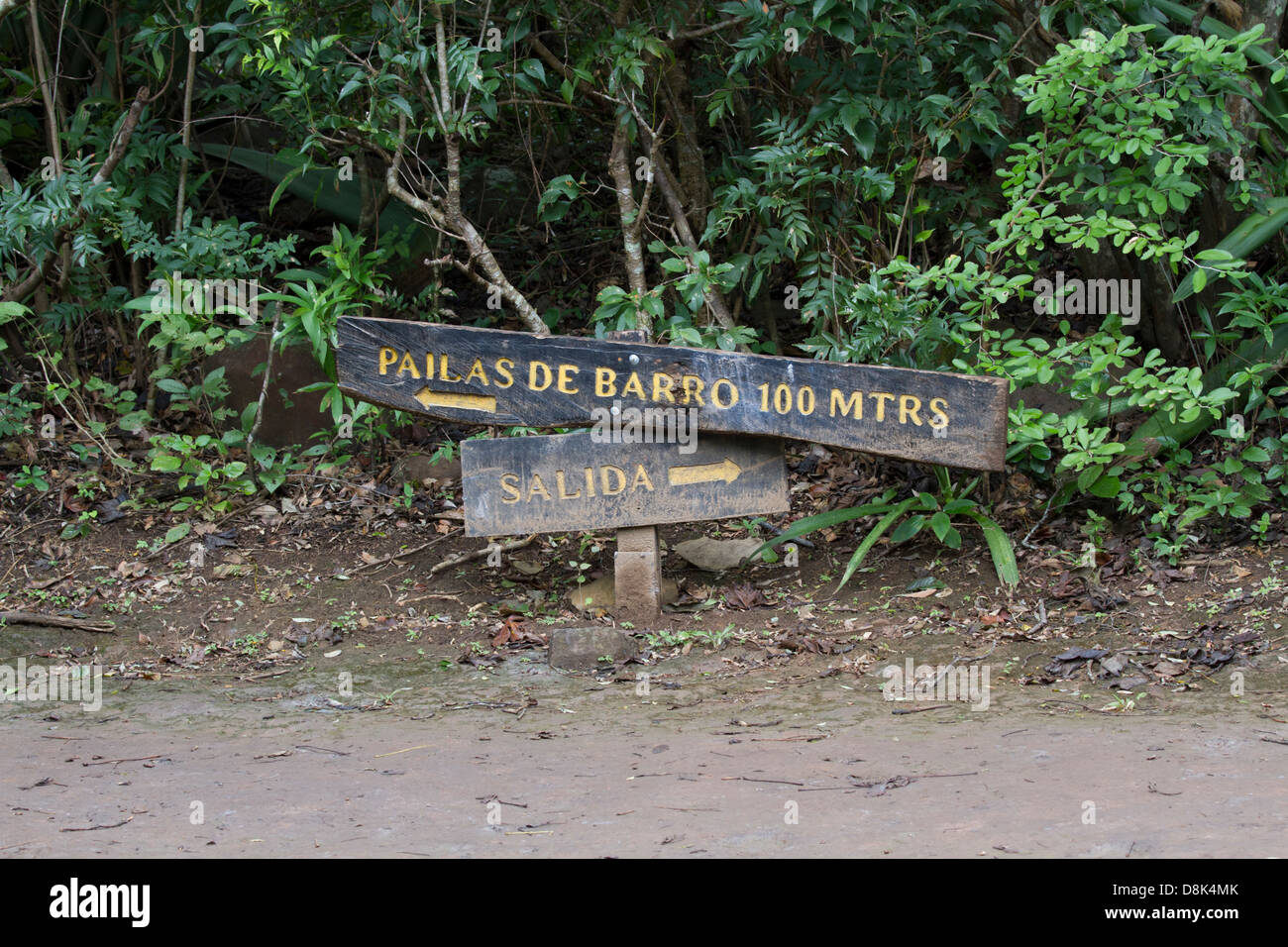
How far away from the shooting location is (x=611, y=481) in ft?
15.4

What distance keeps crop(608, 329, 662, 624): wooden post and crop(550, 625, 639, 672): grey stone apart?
1.08ft

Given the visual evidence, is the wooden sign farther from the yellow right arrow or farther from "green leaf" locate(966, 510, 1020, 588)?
"green leaf" locate(966, 510, 1020, 588)

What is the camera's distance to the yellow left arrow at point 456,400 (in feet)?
15.0

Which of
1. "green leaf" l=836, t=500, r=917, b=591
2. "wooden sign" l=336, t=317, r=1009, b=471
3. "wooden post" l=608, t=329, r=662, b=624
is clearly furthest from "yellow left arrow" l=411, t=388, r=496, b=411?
"green leaf" l=836, t=500, r=917, b=591

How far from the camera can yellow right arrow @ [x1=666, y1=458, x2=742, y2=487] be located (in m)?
4.68

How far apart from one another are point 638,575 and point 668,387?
2.40 ft

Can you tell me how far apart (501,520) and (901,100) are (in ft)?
8.13

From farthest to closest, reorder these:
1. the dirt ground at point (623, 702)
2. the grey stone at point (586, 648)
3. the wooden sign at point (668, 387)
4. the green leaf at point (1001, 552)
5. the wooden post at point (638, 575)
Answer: the wooden post at point (638, 575) → the green leaf at point (1001, 552) → the wooden sign at point (668, 387) → the grey stone at point (586, 648) → the dirt ground at point (623, 702)

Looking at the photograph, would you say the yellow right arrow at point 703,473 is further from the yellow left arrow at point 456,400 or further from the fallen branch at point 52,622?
the fallen branch at point 52,622

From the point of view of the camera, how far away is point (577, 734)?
12.2ft

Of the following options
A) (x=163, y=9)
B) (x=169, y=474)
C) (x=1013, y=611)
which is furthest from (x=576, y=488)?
(x=163, y=9)

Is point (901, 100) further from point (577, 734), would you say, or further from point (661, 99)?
point (577, 734)

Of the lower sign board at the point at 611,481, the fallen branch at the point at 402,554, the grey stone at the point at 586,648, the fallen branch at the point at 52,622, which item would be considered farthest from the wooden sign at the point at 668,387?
the fallen branch at the point at 52,622

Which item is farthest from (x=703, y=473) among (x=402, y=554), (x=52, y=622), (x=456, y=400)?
(x=52, y=622)
